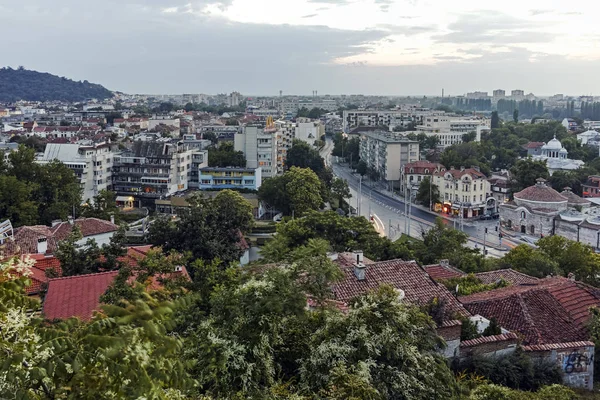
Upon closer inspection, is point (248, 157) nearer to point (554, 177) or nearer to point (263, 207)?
point (263, 207)

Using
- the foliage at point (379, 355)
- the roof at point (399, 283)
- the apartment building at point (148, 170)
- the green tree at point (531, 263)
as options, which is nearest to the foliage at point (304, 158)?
the apartment building at point (148, 170)

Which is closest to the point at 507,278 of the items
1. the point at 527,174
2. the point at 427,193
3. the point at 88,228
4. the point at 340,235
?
the point at 340,235

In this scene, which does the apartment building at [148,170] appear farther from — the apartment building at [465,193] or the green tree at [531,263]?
the green tree at [531,263]

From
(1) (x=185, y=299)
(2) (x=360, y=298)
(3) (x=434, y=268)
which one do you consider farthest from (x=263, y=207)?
(1) (x=185, y=299)

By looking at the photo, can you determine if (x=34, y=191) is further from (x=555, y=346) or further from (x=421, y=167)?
(x=421, y=167)

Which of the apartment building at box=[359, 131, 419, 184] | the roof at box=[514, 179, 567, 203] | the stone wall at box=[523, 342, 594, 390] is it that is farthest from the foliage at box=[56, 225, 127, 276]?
the apartment building at box=[359, 131, 419, 184]
